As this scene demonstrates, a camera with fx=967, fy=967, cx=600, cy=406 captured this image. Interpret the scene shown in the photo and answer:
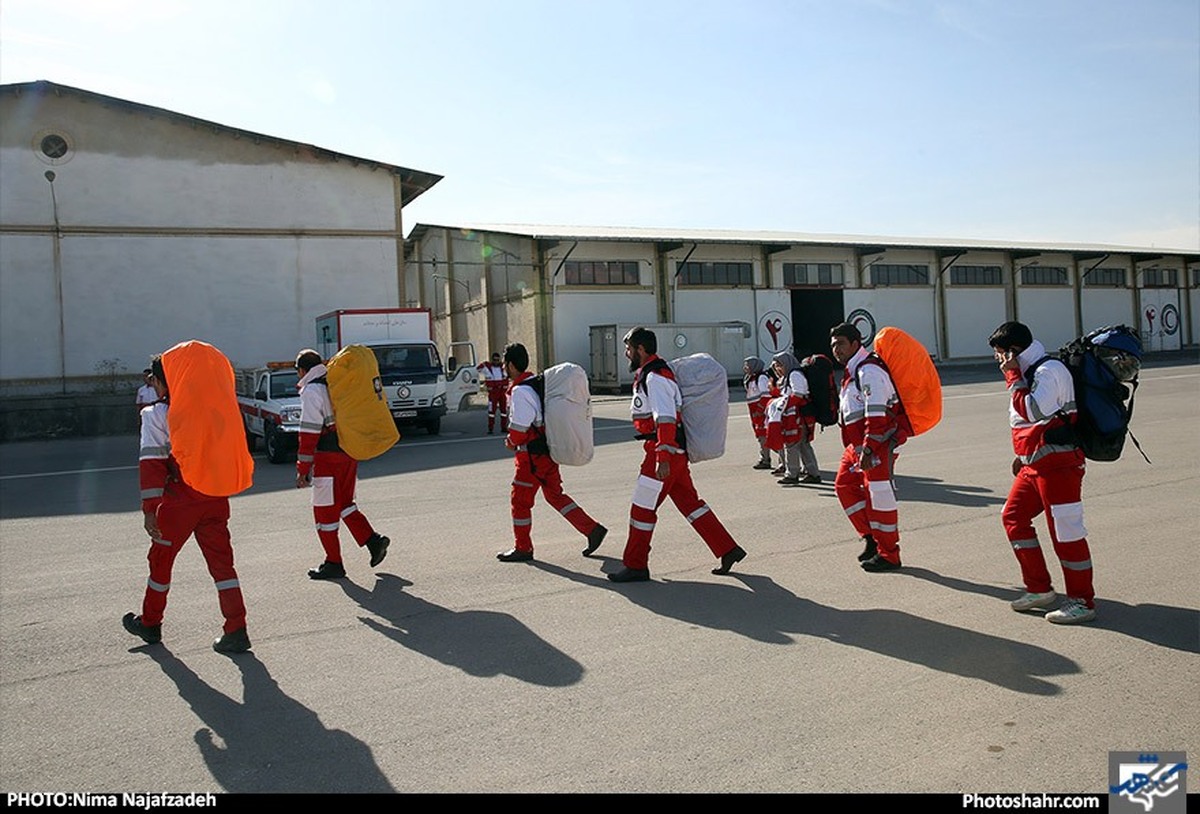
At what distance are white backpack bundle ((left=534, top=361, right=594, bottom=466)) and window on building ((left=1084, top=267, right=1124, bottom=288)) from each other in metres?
52.0

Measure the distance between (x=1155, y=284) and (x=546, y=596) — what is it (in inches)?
2333

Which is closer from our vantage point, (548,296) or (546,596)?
(546,596)

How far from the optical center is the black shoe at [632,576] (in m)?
7.23

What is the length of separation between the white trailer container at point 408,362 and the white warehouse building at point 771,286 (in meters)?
13.7

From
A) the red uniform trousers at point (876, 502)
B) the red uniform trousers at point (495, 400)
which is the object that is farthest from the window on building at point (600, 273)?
the red uniform trousers at point (876, 502)

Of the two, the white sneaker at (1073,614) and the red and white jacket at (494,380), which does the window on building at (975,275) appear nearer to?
the red and white jacket at (494,380)

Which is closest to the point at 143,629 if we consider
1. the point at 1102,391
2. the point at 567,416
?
the point at 567,416

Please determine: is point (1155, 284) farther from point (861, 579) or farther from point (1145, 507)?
point (861, 579)

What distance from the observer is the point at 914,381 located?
7.34 m

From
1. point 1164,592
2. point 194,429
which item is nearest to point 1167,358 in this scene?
point 1164,592

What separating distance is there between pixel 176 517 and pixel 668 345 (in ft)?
101

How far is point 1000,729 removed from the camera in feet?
13.7

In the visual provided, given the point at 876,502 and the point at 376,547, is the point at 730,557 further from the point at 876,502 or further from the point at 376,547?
the point at 376,547

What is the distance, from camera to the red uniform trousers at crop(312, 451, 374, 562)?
772 centimetres
